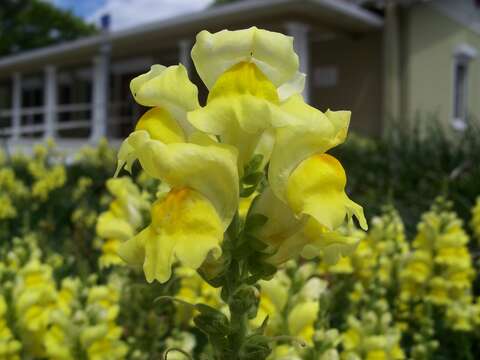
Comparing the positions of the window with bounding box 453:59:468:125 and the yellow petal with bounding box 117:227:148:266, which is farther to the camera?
the window with bounding box 453:59:468:125

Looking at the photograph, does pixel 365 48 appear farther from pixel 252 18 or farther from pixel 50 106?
pixel 50 106

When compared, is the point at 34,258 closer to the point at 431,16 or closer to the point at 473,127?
the point at 473,127

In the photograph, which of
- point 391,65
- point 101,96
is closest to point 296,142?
point 391,65

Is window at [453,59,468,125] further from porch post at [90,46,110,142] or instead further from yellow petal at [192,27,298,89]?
yellow petal at [192,27,298,89]

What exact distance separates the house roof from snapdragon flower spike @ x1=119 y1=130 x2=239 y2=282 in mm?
11508

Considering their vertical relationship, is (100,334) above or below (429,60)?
below

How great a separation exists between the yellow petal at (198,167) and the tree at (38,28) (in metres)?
32.7

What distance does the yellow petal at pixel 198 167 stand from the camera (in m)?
0.90

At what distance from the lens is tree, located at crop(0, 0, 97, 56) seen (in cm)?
3269

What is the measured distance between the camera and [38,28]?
3412 centimetres

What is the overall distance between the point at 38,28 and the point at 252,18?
23.3m

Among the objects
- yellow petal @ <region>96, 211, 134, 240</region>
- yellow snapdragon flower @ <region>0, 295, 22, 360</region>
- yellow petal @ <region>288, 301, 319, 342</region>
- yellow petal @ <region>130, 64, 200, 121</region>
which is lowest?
yellow snapdragon flower @ <region>0, 295, 22, 360</region>

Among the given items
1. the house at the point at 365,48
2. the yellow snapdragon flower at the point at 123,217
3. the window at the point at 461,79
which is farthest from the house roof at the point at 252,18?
the yellow snapdragon flower at the point at 123,217

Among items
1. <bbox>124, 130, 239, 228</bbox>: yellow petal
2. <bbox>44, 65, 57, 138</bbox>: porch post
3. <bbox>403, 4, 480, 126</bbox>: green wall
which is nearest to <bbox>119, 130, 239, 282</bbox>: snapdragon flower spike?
<bbox>124, 130, 239, 228</bbox>: yellow petal
